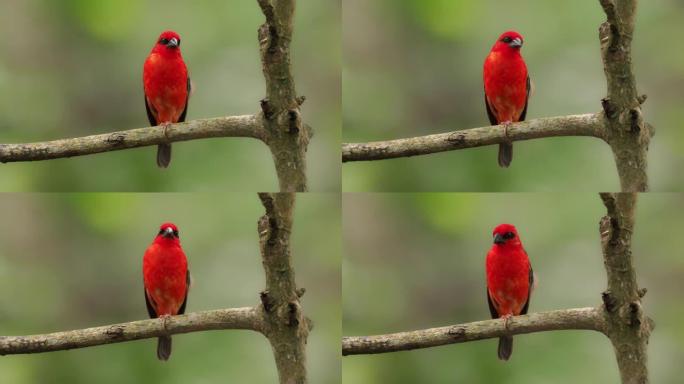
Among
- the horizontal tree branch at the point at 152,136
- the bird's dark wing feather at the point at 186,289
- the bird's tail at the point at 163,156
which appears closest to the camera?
the horizontal tree branch at the point at 152,136

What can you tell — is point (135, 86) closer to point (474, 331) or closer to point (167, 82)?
point (167, 82)

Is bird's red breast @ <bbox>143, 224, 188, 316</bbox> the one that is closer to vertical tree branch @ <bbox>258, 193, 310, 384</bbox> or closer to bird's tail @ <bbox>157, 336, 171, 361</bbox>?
bird's tail @ <bbox>157, 336, 171, 361</bbox>

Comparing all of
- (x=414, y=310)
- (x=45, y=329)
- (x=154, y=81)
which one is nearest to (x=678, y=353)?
(x=414, y=310)

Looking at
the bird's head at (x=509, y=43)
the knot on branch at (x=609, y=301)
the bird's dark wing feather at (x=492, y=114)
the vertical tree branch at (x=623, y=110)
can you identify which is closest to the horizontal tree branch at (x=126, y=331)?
the knot on branch at (x=609, y=301)

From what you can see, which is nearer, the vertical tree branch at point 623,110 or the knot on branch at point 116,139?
the vertical tree branch at point 623,110

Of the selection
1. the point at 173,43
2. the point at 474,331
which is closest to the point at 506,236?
the point at 474,331

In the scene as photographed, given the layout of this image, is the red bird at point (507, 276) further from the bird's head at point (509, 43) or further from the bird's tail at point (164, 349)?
the bird's tail at point (164, 349)

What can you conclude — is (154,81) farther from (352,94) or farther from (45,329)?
(45,329)
